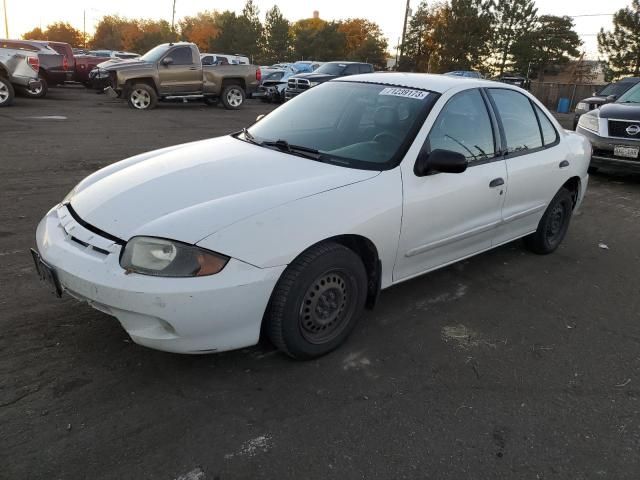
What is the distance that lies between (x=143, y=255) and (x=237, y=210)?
20.2 inches

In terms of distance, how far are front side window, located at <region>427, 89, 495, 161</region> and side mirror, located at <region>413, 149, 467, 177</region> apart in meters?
0.18

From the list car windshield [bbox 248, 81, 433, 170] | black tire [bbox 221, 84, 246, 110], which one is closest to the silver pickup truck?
black tire [bbox 221, 84, 246, 110]

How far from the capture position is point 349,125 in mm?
3740

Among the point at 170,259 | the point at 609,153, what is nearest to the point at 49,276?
the point at 170,259

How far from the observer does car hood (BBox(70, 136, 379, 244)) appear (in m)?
2.64

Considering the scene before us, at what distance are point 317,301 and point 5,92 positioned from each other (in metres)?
14.3

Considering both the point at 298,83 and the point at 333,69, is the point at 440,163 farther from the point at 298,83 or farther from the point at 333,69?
the point at 333,69

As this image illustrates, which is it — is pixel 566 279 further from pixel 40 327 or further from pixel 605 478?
pixel 40 327

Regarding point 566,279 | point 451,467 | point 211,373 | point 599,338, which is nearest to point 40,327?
point 211,373

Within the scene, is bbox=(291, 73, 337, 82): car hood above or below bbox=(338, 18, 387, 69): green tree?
below

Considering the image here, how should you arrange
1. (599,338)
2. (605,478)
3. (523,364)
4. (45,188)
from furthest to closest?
(45,188)
(599,338)
(523,364)
(605,478)

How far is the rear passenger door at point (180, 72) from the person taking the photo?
1569 cm

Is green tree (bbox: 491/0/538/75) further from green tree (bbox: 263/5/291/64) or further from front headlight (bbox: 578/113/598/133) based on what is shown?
front headlight (bbox: 578/113/598/133)

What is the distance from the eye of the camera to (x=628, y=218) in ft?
21.9
